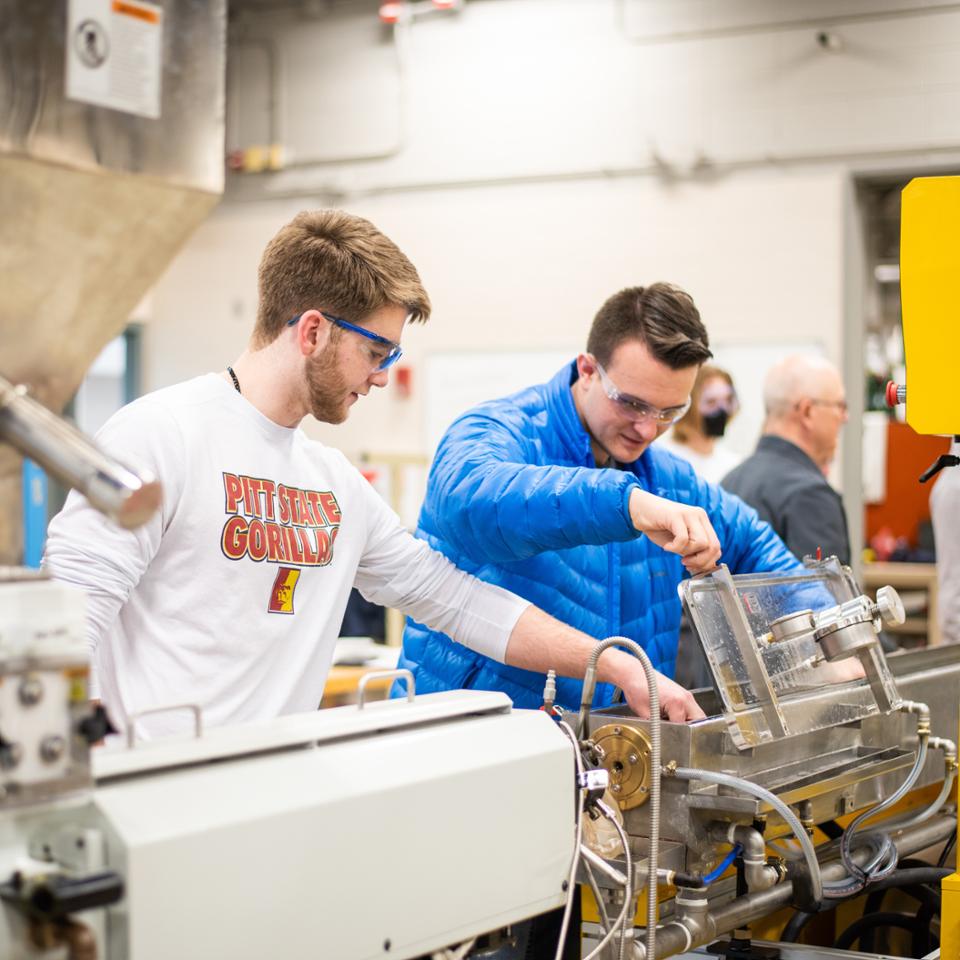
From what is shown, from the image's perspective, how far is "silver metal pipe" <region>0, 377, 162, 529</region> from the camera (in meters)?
0.87

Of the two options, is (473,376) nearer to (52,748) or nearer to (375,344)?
(375,344)

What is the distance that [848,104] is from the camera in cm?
506

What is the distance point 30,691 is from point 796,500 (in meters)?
2.51

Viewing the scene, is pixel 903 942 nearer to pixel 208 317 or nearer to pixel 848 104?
pixel 848 104

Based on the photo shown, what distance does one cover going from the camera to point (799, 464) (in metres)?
3.29

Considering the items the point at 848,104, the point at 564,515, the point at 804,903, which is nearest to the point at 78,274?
the point at 564,515

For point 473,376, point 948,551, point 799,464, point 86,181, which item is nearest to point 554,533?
point 86,181

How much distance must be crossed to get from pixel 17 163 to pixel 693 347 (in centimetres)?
121

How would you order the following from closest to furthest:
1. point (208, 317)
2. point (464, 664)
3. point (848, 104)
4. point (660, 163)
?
point (464, 664) → point (848, 104) → point (660, 163) → point (208, 317)

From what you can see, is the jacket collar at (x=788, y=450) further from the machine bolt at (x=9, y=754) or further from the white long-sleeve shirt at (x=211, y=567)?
the machine bolt at (x=9, y=754)

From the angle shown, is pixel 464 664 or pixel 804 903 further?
pixel 464 664

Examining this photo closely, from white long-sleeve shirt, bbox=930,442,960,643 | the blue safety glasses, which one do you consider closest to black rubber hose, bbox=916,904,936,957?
the blue safety glasses

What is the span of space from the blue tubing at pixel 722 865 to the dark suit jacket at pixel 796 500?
5.22 ft

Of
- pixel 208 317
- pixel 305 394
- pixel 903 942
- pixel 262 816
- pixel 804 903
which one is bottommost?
pixel 903 942
